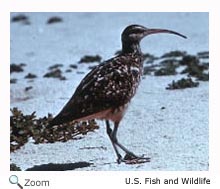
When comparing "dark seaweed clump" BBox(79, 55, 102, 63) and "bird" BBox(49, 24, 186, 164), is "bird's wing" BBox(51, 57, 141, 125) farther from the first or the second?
"dark seaweed clump" BBox(79, 55, 102, 63)

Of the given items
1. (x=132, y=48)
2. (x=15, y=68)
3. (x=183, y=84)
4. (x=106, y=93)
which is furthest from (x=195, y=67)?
(x=106, y=93)

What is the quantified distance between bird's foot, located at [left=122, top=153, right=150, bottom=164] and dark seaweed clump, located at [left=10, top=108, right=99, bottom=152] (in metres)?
0.30

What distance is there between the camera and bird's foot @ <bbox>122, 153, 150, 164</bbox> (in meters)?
2.52

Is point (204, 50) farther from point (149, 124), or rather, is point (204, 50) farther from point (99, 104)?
point (99, 104)

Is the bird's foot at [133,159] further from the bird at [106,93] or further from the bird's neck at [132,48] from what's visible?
the bird's neck at [132,48]

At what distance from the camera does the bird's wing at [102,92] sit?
94.2 inches

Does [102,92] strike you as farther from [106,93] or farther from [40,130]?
[40,130]

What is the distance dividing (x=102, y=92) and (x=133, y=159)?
0.27 metres

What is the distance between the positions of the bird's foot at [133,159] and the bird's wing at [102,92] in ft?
0.68

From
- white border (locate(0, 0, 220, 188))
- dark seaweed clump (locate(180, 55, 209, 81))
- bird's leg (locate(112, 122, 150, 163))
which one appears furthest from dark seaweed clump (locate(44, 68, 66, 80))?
bird's leg (locate(112, 122, 150, 163))

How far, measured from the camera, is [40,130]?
2.82 m
